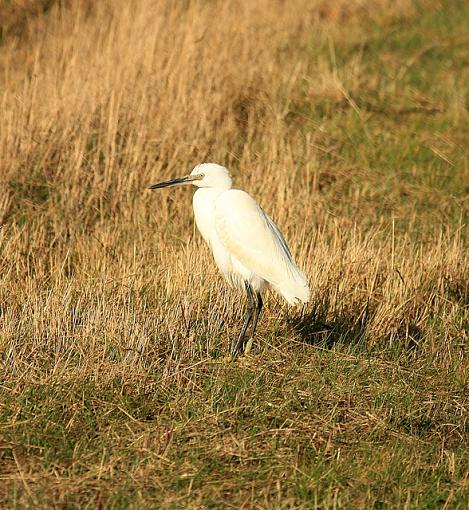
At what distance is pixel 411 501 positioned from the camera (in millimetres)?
3934

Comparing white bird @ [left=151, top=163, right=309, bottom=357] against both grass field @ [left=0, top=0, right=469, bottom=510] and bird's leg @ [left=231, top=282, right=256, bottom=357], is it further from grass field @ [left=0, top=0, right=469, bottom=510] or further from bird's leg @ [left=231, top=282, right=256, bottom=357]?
grass field @ [left=0, top=0, right=469, bottom=510]

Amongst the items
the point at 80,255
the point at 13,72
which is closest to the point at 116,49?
the point at 13,72

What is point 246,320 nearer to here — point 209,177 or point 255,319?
point 255,319

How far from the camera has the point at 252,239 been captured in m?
5.15

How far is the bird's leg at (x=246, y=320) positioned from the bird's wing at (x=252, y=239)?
15 cm

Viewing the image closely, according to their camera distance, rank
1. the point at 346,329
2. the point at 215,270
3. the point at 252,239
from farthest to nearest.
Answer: the point at 215,270
the point at 346,329
the point at 252,239

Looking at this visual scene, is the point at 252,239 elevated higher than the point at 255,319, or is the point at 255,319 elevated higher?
Answer: the point at 252,239

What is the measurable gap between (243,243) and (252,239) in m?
0.05

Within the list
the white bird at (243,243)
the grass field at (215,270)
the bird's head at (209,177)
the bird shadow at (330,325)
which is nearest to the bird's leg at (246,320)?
the white bird at (243,243)

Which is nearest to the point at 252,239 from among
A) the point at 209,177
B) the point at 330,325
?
the point at 209,177

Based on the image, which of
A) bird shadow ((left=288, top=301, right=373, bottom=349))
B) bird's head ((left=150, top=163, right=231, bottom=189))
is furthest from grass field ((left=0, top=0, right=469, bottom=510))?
bird's head ((left=150, top=163, right=231, bottom=189))

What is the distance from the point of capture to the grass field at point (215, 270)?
160 inches

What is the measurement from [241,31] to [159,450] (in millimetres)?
6704

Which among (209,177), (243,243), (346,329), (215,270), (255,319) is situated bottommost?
(346,329)
